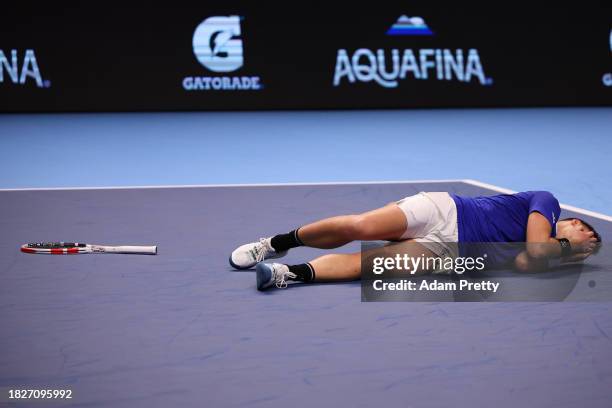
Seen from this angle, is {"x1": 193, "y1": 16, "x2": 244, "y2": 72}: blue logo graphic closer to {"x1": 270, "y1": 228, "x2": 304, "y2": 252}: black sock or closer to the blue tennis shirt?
{"x1": 270, "y1": 228, "x2": 304, "y2": 252}: black sock

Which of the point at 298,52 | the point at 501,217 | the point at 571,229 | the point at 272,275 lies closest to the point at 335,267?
the point at 272,275

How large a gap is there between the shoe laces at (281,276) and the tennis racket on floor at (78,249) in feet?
3.66

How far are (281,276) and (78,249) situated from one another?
1511mm

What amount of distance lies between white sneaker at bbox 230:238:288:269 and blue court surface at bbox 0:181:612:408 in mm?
74

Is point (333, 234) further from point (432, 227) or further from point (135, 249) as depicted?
point (135, 249)

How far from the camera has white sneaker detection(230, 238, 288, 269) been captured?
17.7ft

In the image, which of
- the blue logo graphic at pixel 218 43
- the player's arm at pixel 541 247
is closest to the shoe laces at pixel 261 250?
the player's arm at pixel 541 247

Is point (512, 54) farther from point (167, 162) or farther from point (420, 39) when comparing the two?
point (167, 162)

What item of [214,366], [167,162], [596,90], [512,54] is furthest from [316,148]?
[214,366]

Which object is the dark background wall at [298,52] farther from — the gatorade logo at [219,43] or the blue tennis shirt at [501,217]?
the blue tennis shirt at [501,217]

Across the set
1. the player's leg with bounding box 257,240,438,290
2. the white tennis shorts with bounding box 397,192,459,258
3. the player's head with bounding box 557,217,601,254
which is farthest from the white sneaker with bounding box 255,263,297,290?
the player's head with bounding box 557,217,601,254

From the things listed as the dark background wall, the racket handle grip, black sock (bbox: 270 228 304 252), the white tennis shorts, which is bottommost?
the racket handle grip

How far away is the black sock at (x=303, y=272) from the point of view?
5.06 m

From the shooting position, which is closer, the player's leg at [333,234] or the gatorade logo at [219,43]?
the player's leg at [333,234]
